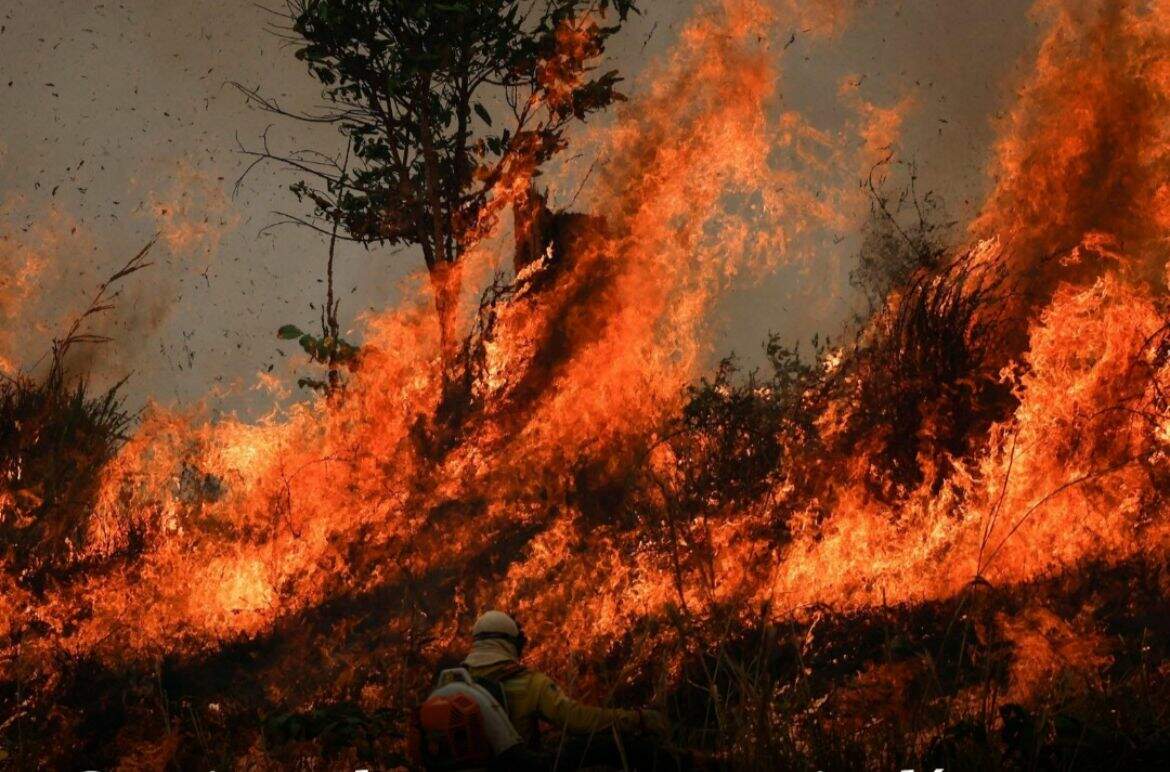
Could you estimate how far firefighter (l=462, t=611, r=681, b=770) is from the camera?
16.9 feet

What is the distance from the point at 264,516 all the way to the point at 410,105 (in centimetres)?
497

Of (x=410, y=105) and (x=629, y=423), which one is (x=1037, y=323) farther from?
(x=410, y=105)

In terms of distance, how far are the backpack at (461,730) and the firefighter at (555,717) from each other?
0.15m

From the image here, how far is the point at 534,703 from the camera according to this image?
5840 millimetres

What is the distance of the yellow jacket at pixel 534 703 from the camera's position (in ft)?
18.5

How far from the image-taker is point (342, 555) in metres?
11.9

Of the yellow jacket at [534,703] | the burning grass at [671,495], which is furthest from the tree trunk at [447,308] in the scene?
the yellow jacket at [534,703]

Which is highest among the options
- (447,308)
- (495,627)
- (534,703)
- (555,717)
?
→ (447,308)

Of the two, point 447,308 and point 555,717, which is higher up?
point 447,308

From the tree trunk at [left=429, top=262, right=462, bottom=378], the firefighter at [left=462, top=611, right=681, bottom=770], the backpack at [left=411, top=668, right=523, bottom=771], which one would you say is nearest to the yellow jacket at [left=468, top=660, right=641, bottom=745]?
the firefighter at [left=462, top=611, right=681, bottom=770]

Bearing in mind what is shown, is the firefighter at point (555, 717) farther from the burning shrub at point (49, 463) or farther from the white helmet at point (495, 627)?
the burning shrub at point (49, 463)

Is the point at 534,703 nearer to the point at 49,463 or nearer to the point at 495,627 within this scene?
the point at 495,627

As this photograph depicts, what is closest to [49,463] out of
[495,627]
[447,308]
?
[447,308]

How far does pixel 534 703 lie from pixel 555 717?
122 millimetres
